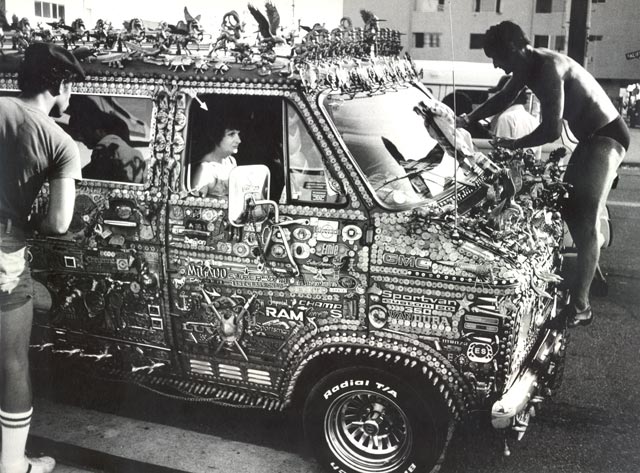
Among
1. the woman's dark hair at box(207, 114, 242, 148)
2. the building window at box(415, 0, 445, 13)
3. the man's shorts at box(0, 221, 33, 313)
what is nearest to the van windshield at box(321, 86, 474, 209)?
the woman's dark hair at box(207, 114, 242, 148)

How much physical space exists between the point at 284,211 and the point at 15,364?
1481 millimetres

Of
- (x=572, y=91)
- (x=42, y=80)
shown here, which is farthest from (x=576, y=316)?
(x=42, y=80)

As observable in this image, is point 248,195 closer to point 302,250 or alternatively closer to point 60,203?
point 302,250

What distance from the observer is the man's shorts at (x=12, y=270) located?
343cm

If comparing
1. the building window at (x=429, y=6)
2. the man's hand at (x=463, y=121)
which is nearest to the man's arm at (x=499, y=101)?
the man's hand at (x=463, y=121)

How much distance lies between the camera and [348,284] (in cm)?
334

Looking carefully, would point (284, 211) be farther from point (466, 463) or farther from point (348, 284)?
point (466, 463)

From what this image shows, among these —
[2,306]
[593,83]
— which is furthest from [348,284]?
[593,83]

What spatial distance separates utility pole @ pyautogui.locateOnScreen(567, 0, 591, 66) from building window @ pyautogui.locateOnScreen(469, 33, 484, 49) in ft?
1.97

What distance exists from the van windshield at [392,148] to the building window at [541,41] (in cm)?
149

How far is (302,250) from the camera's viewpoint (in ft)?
11.1

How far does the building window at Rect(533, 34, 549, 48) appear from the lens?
5.02 metres

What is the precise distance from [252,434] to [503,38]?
9.28 feet

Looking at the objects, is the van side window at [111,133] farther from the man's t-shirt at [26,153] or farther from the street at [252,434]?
the street at [252,434]
